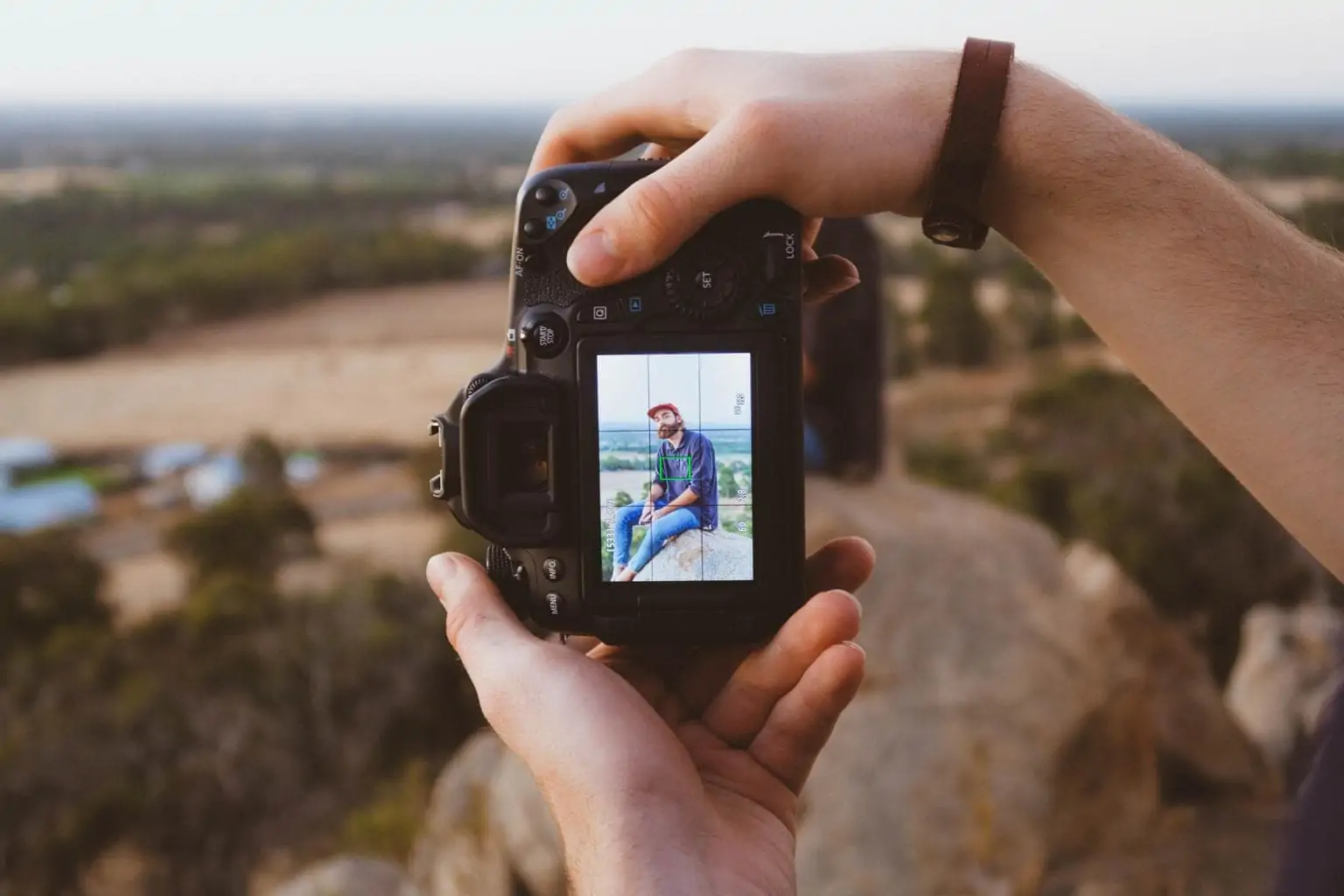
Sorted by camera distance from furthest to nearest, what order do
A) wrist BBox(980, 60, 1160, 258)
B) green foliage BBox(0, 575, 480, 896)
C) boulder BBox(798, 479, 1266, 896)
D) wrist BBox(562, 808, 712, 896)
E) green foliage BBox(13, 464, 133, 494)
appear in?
green foliage BBox(13, 464, 133, 494) < green foliage BBox(0, 575, 480, 896) < boulder BBox(798, 479, 1266, 896) < wrist BBox(980, 60, 1160, 258) < wrist BBox(562, 808, 712, 896)

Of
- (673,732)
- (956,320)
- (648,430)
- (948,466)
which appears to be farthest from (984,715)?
(956,320)

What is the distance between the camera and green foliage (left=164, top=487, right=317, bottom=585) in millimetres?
9641

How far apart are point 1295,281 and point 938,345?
16254 mm

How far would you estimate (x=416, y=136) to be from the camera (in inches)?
2687

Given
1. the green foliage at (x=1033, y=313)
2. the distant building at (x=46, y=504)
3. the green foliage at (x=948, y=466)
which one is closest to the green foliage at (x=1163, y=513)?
the green foliage at (x=948, y=466)

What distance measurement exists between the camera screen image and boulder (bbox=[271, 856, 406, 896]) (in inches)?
113

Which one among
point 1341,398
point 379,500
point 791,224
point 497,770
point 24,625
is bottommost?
point 379,500

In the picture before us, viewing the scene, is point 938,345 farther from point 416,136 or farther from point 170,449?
point 416,136

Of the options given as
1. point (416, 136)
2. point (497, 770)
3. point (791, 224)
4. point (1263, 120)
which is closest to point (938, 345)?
point (497, 770)

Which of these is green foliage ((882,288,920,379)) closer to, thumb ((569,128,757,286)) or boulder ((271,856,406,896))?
boulder ((271,856,406,896))

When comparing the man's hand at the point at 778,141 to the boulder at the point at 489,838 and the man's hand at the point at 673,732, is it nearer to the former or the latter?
the man's hand at the point at 673,732

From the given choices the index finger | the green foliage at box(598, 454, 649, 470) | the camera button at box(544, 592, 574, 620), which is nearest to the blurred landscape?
the green foliage at box(598, 454, 649, 470)

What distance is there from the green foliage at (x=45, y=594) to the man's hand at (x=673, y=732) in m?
7.78

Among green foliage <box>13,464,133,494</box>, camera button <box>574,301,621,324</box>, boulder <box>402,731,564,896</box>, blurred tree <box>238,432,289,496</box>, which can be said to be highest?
camera button <box>574,301,621,324</box>
